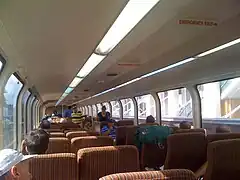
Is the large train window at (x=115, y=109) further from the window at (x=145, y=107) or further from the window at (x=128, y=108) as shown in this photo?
the window at (x=145, y=107)

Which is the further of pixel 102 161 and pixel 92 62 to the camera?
pixel 92 62

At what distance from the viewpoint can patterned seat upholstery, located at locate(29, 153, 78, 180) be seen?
8.79 ft

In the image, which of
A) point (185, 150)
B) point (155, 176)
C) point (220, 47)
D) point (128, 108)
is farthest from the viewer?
point (128, 108)

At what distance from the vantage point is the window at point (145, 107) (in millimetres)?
10898

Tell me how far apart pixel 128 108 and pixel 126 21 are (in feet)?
37.1

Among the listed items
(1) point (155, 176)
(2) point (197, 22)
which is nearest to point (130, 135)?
(2) point (197, 22)

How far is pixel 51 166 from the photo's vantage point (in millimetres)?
2695

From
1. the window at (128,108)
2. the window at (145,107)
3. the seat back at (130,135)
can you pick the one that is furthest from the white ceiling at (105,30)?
the window at (128,108)

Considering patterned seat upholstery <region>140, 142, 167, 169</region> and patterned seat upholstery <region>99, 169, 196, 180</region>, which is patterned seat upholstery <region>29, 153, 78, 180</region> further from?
patterned seat upholstery <region>140, 142, 167, 169</region>

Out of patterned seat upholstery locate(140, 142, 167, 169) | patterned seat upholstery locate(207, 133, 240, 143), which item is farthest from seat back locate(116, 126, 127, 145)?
patterned seat upholstery locate(207, 133, 240, 143)

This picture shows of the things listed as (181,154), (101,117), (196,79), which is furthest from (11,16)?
(101,117)

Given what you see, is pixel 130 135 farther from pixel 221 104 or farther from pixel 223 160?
pixel 223 160

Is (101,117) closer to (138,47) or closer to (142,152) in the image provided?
(142,152)

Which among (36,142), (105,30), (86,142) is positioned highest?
(105,30)
